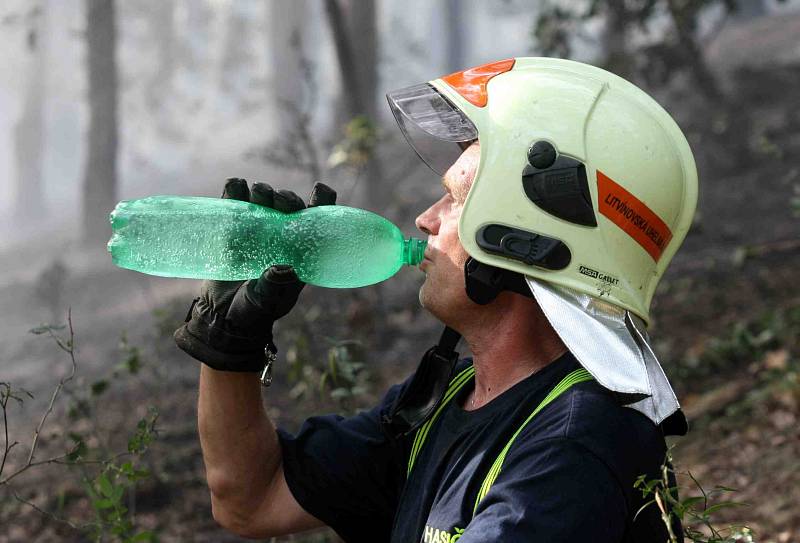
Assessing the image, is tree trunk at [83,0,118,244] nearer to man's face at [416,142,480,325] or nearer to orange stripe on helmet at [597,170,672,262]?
man's face at [416,142,480,325]

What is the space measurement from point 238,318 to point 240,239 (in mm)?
346

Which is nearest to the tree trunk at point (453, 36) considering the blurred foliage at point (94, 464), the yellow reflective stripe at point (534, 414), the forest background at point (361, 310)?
the forest background at point (361, 310)

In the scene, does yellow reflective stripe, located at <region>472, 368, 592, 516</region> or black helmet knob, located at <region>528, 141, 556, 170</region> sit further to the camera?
black helmet knob, located at <region>528, 141, 556, 170</region>

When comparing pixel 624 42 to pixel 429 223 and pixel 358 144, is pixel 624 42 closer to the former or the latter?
pixel 358 144

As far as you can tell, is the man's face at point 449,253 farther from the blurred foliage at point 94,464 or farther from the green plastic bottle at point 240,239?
the blurred foliage at point 94,464

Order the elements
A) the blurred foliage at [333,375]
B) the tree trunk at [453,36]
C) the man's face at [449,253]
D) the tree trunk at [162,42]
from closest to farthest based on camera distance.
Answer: the man's face at [449,253] → the blurred foliage at [333,375] → the tree trunk at [453,36] → the tree trunk at [162,42]

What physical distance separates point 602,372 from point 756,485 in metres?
3.09

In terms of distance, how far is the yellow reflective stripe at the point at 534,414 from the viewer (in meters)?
1.97

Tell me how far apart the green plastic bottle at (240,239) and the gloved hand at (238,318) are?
0.42 feet

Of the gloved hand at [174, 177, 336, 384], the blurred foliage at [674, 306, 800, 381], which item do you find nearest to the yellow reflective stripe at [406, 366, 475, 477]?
the gloved hand at [174, 177, 336, 384]

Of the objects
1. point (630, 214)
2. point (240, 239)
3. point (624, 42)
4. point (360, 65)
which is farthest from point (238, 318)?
point (360, 65)

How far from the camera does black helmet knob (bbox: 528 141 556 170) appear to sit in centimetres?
216

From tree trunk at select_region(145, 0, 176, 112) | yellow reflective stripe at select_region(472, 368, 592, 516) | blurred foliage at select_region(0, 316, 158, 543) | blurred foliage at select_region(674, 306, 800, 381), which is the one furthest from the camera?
tree trunk at select_region(145, 0, 176, 112)

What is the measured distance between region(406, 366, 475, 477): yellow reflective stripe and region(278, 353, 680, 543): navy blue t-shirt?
0.08ft
